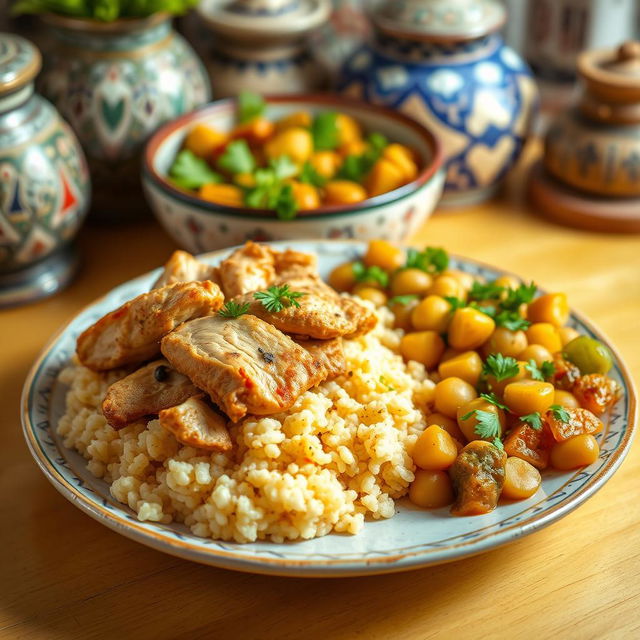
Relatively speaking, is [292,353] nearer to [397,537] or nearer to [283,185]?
[397,537]

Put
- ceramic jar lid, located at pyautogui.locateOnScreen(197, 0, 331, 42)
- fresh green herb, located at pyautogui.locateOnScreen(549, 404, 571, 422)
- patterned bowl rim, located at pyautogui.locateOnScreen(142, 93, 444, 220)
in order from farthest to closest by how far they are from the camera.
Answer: ceramic jar lid, located at pyautogui.locateOnScreen(197, 0, 331, 42), patterned bowl rim, located at pyautogui.locateOnScreen(142, 93, 444, 220), fresh green herb, located at pyautogui.locateOnScreen(549, 404, 571, 422)

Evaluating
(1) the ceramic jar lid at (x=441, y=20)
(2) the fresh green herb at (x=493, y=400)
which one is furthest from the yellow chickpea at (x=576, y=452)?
(1) the ceramic jar lid at (x=441, y=20)

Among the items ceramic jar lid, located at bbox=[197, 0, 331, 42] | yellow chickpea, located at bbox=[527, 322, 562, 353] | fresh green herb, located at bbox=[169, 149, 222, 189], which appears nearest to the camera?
yellow chickpea, located at bbox=[527, 322, 562, 353]

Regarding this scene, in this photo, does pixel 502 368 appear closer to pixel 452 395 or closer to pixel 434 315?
pixel 452 395

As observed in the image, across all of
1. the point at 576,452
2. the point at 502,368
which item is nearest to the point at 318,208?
the point at 502,368

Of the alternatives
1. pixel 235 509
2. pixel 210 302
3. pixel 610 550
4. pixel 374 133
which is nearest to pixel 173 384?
pixel 210 302

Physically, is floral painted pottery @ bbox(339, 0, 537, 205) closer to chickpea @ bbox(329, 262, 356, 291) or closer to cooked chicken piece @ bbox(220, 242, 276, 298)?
chickpea @ bbox(329, 262, 356, 291)

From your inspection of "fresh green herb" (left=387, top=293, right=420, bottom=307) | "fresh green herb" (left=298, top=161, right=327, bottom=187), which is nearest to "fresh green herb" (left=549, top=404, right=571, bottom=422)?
"fresh green herb" (left=387, top=293, right=420, bottom=307)
